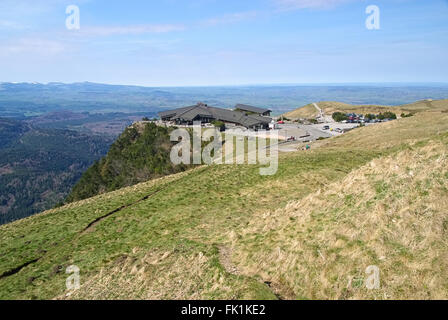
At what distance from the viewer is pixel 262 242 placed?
16.0 meters

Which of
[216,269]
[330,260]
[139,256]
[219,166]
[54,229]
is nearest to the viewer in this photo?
[330,260]

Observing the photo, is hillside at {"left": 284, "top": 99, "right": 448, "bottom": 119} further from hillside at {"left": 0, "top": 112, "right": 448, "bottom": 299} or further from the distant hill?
hillside at {"left": 0, "top": 112, "right": 448, "bottom": 299}

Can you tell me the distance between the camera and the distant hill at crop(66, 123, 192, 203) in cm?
6295

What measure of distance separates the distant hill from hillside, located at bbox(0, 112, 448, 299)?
32942mm

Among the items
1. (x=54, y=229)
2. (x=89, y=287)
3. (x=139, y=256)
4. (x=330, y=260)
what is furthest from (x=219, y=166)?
(x=330, y=260)

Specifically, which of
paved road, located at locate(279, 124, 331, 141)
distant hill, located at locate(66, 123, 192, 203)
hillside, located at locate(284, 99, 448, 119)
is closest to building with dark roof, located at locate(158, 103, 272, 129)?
paved road, located at locate(279, 124, 331, 141)

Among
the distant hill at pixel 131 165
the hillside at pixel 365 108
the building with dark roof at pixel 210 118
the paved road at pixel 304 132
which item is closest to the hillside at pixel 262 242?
the distant hill at pixel 131 165

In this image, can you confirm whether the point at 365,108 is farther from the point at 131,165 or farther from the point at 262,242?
the point at 262,242

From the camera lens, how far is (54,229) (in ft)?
86.9

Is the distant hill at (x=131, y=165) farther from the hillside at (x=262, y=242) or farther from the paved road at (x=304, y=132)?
the hillside at (x=262, y=242)
